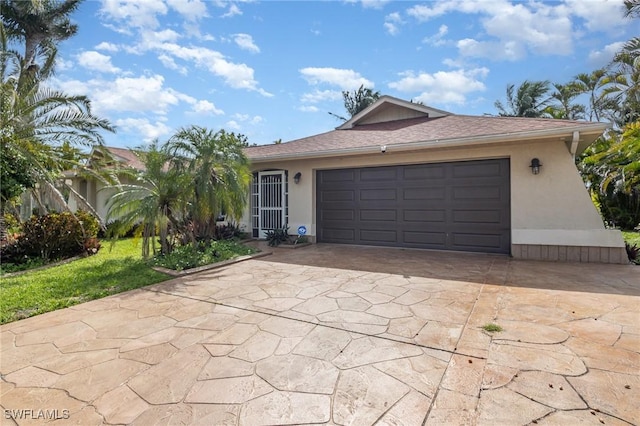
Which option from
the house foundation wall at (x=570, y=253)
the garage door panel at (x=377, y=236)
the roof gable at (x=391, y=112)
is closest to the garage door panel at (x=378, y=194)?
the garage door panel at (x=377, y=236)

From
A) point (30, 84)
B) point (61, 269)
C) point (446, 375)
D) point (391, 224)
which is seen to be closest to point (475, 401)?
point (446, 375)

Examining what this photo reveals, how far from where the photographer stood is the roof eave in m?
6.43

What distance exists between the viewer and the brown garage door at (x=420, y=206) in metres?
8.02

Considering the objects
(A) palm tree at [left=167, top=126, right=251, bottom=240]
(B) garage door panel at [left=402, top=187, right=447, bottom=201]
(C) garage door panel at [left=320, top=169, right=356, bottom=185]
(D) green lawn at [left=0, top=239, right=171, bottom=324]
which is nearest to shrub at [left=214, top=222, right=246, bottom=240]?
(A) palm tree at [left=167, top=126, right=251, bottom=240]

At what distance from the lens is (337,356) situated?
2.93 meters

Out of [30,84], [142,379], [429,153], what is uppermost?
[30,84]

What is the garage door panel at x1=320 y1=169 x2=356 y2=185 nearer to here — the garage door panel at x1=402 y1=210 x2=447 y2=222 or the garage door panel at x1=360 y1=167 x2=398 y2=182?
the garage door panel at x1=360 y1=167 x2=398 y2=182

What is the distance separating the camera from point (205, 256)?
24.3ft

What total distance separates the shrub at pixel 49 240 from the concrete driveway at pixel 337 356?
504 centimetres

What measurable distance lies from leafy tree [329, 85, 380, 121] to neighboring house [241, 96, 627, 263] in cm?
1806

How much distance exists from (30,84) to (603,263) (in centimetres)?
1500

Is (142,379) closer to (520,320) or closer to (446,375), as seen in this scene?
(446,375)

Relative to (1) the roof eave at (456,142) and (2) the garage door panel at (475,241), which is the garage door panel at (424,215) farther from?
(1) the roof eave at (456,142)

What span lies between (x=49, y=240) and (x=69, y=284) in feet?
12.0
